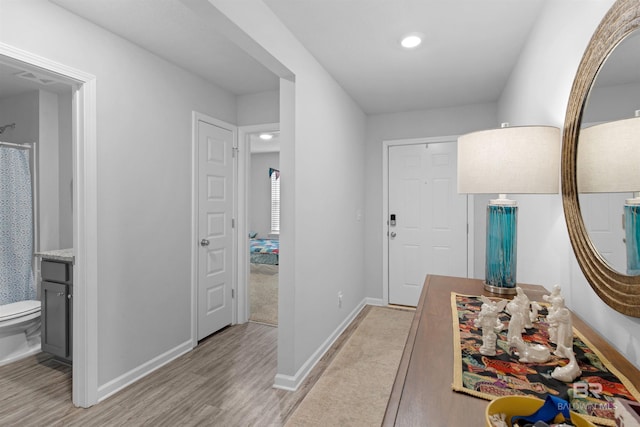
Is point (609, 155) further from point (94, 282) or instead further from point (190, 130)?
point (190, 130)

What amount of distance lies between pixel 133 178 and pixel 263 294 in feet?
8.92

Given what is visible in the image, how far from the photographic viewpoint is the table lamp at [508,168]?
128 centimetres

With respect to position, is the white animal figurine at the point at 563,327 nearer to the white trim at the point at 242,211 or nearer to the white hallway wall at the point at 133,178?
the white hallway wall at the point at 133,178

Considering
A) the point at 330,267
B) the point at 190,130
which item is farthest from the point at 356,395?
the point at 190,130

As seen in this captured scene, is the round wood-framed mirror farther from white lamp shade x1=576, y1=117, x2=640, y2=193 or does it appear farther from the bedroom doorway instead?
the bedroom doorway

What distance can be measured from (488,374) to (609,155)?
726mm

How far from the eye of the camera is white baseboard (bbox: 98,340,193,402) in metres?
2.17

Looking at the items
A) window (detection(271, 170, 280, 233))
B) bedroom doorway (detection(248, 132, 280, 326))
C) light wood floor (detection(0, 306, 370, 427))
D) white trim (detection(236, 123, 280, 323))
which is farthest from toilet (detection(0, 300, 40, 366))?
window (detection(271, 170, 280, 233))

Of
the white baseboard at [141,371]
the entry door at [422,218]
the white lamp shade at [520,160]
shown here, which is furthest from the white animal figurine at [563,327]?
the entry door at [422,218]

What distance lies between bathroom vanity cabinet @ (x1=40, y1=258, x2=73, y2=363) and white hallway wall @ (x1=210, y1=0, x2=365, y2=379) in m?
1.61

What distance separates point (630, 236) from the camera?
2.85 ft

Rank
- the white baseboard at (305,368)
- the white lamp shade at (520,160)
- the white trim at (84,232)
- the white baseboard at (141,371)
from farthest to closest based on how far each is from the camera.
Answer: the white baseboard at (305,368)
the white baseboard at (141,371)
the white trim at (84,232)
the white lamp shade at (520,160)

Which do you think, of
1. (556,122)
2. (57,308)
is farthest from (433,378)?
(57,308)

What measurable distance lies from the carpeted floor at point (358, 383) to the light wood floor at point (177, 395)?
3.6 inches
